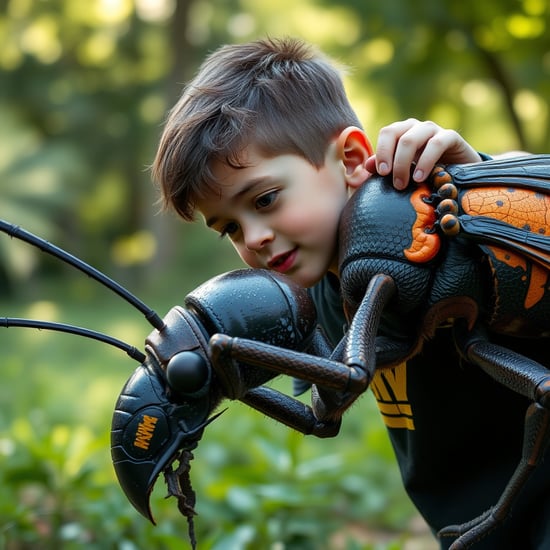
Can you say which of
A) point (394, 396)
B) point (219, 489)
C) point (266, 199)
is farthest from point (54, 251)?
point (219, 489)

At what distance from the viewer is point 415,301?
3.98ft

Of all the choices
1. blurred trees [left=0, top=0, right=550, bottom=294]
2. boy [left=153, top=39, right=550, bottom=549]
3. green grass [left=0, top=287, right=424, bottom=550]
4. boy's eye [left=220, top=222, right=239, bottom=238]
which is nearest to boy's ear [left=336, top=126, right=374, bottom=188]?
boy [left=153, top=39, right=550, bottom=549]

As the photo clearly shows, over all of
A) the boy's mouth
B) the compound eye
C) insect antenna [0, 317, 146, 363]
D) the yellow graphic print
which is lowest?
the yellow graphic print

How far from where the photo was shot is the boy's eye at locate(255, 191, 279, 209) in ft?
4.42

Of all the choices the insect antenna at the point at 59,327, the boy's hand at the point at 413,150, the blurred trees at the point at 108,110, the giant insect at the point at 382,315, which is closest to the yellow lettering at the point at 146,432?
the giant insect at the point at 382,315

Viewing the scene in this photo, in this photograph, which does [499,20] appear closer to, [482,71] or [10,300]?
[482,71]

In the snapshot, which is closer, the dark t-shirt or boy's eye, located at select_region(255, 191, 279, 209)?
Answer: boy's eye, located at select_region(255, 191, 279, 209)

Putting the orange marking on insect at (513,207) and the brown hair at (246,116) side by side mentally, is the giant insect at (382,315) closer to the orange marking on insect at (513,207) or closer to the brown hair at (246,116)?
the orange marking on insect at (513,207)

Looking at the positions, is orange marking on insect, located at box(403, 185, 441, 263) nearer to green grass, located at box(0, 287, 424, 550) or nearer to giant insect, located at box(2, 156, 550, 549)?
giant insect, located at box(2, 156, 550, 549)

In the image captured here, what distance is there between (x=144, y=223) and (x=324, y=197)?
12.5 metres

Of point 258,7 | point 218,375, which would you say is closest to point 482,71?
point 218,375

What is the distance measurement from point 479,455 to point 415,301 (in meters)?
0.52

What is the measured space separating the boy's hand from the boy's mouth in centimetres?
20

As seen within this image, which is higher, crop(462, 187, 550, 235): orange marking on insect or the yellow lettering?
crop(462, 187, 550, 235): orange marking on insect
